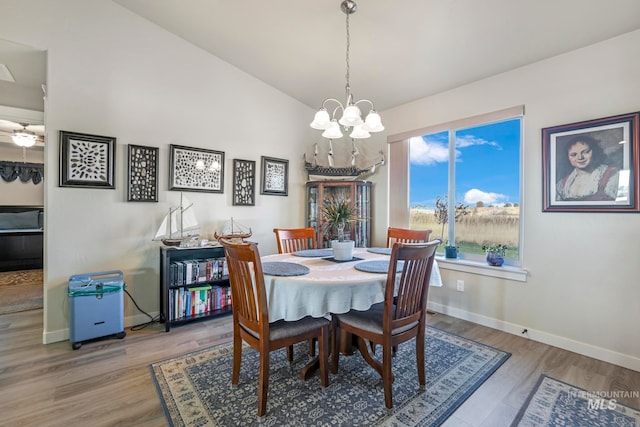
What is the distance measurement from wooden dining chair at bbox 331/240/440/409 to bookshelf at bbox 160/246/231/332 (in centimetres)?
167

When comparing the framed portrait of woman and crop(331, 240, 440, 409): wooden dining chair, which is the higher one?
the framed portrait of woman

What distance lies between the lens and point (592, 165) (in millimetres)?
2375

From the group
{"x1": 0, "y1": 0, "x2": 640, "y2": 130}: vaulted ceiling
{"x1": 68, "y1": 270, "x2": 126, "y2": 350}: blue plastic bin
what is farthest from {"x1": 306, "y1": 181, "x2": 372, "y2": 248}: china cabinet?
{"x1": 68, "y1": 270, "x2": 126, "y2": 350}: blue plastic bin

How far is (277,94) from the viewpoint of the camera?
3957mm

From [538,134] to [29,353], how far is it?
15.4 feet

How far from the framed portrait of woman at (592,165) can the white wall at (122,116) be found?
3.10 meters

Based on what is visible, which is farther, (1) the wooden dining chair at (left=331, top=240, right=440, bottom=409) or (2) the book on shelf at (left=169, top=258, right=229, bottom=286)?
(2) the book on shelf at (left=169, top=258, right=229, bottom=286)

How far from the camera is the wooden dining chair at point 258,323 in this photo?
1.63 m

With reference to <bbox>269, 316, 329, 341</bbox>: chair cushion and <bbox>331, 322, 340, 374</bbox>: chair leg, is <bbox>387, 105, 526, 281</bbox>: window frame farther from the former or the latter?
<bbox>269, 316, 329, 341</bbox>: chair cushion

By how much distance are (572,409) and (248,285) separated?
6.72ft

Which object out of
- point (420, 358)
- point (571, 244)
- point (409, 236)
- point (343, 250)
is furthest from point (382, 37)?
point (420, 358)

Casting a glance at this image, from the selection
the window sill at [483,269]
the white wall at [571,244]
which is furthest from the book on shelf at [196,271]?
the white wall at [571,244]

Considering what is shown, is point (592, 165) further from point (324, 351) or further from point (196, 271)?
point (196, 271)

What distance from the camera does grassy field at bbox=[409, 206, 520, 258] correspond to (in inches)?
115
